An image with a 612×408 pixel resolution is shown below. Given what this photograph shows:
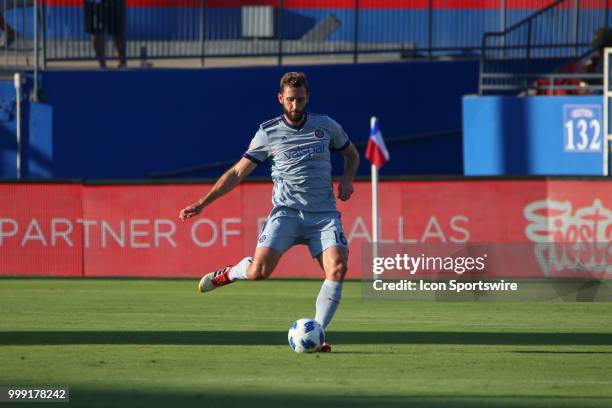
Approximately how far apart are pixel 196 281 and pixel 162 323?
7.06 m

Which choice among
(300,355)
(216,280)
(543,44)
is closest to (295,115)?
(216,280)

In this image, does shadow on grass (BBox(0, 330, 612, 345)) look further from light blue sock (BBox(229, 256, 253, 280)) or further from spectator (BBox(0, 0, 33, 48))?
spectator (BBox(0, 0, 33, 48))

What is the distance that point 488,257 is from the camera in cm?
2011

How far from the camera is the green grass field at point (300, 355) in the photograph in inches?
343

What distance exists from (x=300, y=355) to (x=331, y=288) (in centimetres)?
62

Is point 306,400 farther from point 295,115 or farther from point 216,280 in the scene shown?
point 216,280

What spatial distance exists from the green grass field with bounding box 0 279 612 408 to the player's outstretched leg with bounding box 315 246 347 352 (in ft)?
1.07

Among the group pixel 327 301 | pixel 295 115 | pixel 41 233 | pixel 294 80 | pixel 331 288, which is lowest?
pixel 41 233

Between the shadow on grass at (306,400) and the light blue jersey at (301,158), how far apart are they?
2902 millimetres

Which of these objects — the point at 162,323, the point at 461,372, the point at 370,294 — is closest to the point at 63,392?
the point at 461,372

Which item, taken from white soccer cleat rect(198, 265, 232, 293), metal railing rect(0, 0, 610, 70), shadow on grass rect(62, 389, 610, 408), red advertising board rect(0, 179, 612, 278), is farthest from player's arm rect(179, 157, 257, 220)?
metal railing rect(0, 0, 610, 70)

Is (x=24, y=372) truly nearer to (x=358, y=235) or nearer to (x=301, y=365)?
(x=301, y=365)

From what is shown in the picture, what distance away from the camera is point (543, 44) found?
1102 inches

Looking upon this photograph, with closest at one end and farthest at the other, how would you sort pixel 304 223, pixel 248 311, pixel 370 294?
pixel 304 223
pixel 248 311
pixel 370 294
